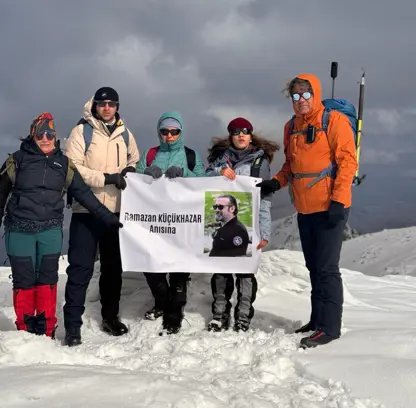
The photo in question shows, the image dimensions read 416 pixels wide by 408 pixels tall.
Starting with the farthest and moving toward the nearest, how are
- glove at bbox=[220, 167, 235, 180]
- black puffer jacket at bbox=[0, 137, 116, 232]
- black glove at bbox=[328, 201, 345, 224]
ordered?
glove at bbox=[220, 167, 235, 180], black puffer jacket at bbox=[0, 137, 116, 232], black glove at bbox=[328, 201, 345, 224]

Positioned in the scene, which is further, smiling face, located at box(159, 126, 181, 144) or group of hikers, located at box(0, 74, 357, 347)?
smiling face, located at box(159, 126, 181, 144)

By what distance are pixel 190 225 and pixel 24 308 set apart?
6.65 ft

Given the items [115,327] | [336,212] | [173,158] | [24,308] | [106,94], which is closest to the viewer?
[336,212]

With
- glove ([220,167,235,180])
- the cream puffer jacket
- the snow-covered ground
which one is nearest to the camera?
the snow-covered ground

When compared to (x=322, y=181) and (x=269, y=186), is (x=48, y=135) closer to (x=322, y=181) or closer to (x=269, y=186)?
(x=269, y=186)

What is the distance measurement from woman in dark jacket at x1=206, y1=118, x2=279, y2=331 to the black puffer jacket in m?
1.80

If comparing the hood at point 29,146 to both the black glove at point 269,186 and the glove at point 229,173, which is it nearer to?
the glove at point 229,173

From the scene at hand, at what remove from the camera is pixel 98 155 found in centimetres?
512

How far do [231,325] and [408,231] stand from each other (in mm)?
19659

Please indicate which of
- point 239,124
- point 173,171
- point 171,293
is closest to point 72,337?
point 171,293

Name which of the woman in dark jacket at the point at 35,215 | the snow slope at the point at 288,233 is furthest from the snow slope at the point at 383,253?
the woman in dark jacket at the point at 35,215

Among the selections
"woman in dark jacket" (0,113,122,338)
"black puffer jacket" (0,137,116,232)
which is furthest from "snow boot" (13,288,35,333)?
"black puffer jacket" (0,137,116,232)

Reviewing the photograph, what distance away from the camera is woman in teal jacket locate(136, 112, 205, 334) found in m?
5.11

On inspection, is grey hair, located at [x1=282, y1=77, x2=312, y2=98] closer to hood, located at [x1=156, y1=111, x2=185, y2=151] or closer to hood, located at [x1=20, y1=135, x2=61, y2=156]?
hood, located at [x1=156, y1=111, x2=185, y2=151]
